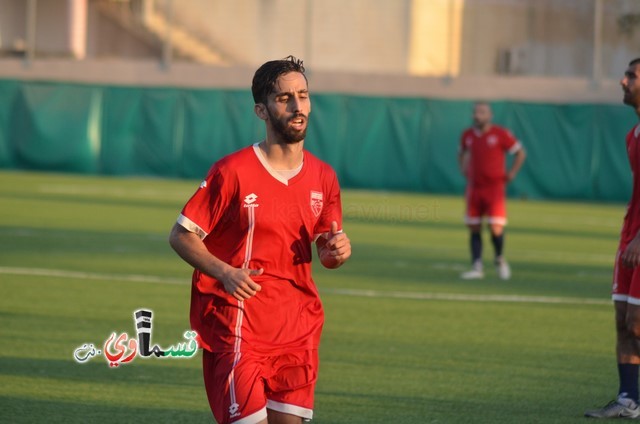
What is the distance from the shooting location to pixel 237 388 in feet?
18.2

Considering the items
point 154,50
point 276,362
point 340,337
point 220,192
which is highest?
point 154,50

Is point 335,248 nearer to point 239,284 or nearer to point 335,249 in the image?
point 335,249

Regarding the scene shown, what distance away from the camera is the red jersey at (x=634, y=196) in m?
7.98

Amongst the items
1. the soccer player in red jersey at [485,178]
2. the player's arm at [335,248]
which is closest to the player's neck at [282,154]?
the player's arm at [335,248]

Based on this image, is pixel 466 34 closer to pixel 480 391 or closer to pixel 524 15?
pixel 524 15

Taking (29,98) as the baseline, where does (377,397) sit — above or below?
below

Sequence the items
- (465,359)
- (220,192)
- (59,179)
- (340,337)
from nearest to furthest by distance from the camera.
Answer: (220,192)
(465,359)
(340,337)
(59,179)

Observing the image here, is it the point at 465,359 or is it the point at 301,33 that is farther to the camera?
the point at 301,33

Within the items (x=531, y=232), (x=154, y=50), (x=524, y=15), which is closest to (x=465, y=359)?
(x=531, y=232)

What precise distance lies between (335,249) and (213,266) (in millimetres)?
564

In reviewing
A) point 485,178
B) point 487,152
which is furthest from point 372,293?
point 487,152

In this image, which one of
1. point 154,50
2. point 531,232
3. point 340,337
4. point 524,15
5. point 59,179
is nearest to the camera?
point 340,337

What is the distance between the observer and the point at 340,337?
36.7 ft

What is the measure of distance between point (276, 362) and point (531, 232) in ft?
59.3
